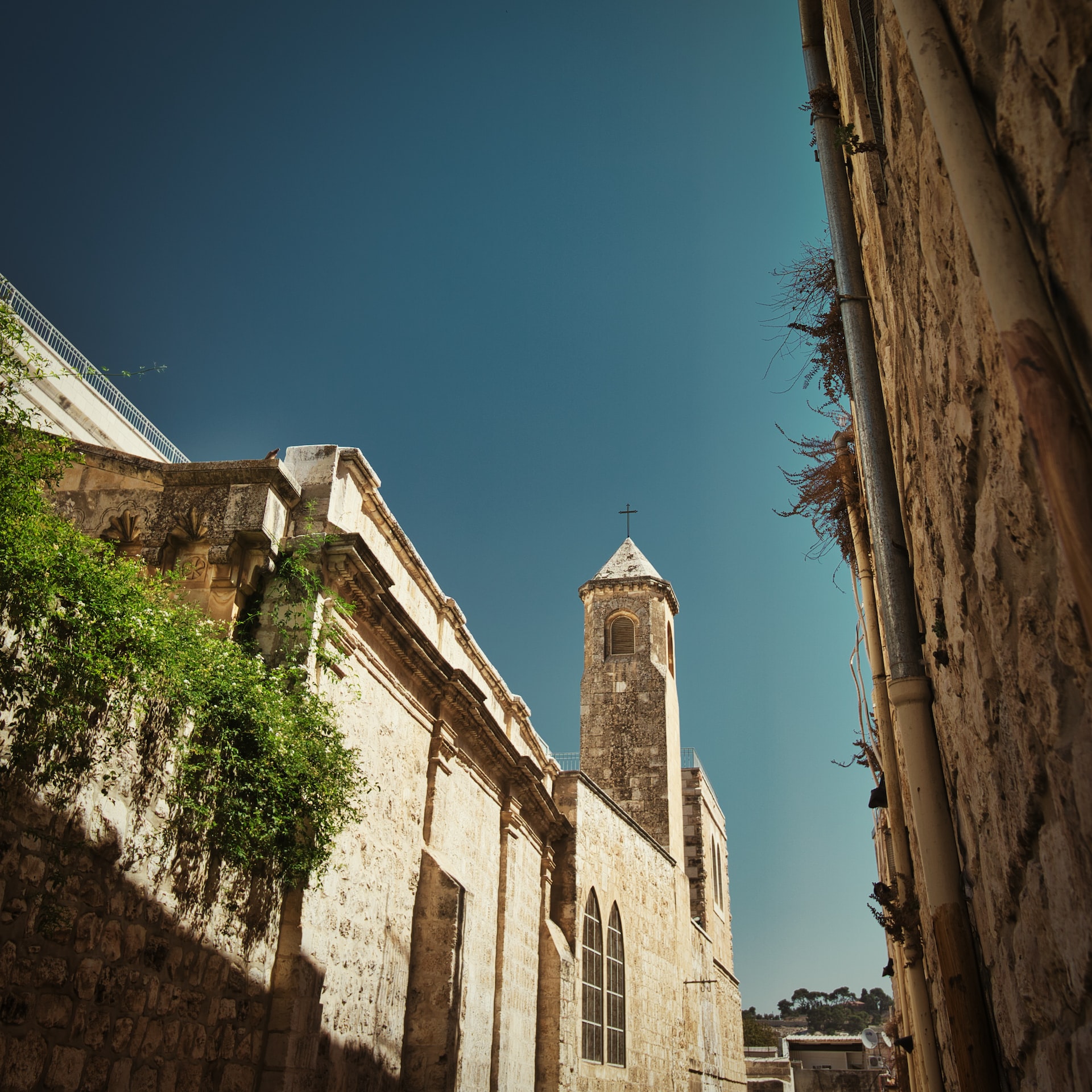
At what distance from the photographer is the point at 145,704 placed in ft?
15.9

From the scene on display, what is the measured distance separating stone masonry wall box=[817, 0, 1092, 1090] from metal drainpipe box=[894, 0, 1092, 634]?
3 cm

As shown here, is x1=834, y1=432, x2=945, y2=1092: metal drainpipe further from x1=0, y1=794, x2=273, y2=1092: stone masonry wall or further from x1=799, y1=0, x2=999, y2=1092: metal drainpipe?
x1=0, y1=794, x2=273, y2=1092: stone masonry wall

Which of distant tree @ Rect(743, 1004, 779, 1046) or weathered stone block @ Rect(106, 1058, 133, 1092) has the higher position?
distant tree @ Rect(743, 1004, 779, 1046)

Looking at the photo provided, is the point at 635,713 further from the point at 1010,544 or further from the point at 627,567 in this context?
the point at 1010,544

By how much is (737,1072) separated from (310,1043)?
20.9 m

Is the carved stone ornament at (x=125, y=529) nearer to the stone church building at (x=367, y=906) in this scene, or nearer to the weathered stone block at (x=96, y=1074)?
the stone church building at (x=367, y=906)

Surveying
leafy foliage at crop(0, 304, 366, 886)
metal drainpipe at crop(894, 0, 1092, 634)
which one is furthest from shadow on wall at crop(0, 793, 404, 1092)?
metal drainpipe at crop(894, 0, 1092, 634)

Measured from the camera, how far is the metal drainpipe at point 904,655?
2500 millimetres

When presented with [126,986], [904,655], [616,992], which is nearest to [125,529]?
[126,986]

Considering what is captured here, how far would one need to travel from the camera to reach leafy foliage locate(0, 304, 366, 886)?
4.13m

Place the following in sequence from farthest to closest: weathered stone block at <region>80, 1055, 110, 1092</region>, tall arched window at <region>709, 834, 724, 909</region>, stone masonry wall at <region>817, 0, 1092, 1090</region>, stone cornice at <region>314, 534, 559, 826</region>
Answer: tall arched window at <region>709, 834, 724, 909</region>
stone cornice at <region>314, 534, 559, 826</region>
weathered stone block at <region>80, 1055, 110, 1092</region>
stone masonry wall at <region>817, 0, 1092, 1090</region>

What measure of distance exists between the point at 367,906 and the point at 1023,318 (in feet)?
24.0

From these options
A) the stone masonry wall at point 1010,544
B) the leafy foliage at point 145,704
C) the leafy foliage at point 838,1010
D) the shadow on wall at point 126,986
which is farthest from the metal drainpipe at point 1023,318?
the leafy foliage at point 838,1010

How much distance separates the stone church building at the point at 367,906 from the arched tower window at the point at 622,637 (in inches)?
258
